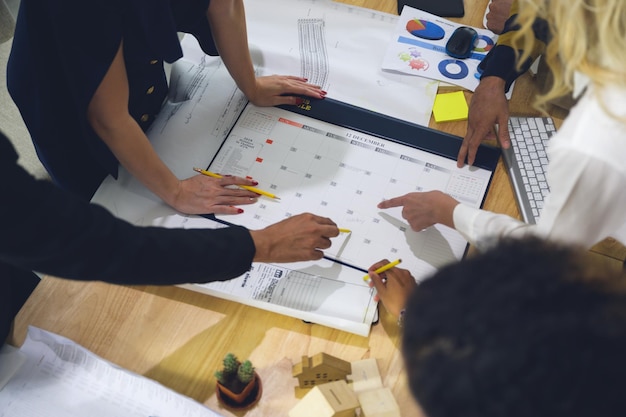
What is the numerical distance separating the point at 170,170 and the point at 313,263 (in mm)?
337

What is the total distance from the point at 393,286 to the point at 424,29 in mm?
685

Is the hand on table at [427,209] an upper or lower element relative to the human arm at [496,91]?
lower

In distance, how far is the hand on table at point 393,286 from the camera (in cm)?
89

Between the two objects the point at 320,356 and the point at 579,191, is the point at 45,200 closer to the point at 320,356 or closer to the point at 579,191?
the point at 320,356

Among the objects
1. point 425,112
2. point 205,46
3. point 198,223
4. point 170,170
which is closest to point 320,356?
point 198,223

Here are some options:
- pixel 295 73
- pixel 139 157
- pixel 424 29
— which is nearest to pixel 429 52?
pixel 424 29

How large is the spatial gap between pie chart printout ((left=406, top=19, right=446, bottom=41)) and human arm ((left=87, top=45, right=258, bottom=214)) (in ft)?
1.86

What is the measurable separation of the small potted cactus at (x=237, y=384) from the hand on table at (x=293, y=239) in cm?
18

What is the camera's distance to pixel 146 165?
99 centimetres

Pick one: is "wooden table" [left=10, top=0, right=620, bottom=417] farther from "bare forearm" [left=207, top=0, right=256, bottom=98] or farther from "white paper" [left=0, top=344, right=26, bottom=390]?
"bare forearm" [left=207, top=0, right=256, bottom=98]

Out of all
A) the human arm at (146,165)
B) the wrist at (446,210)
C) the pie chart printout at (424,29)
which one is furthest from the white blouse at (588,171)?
the pie chart printout at (424,29)

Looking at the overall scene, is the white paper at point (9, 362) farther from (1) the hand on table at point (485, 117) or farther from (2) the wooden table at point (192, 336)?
(1) the hand on table at point (485, 117)

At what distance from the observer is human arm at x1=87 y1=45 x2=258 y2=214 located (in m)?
0.92

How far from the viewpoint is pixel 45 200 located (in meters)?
0.69
